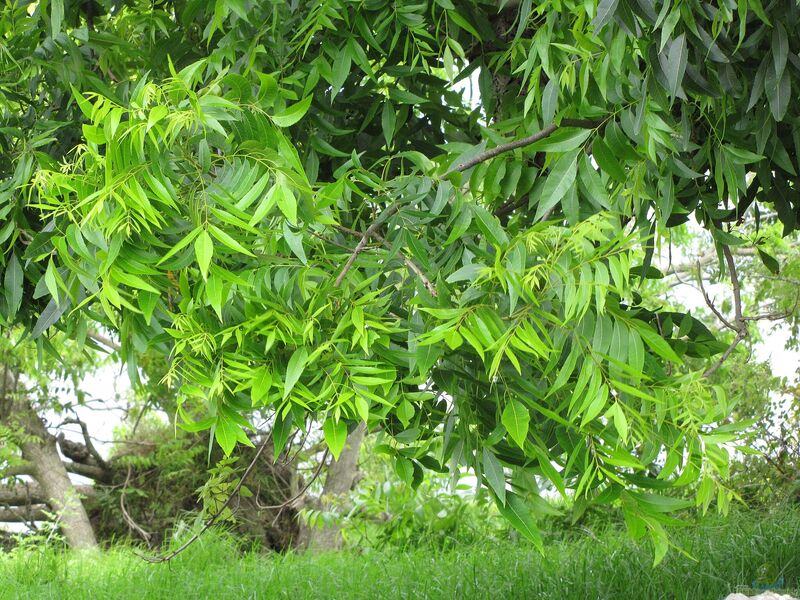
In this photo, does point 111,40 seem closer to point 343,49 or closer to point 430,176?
point 343,49

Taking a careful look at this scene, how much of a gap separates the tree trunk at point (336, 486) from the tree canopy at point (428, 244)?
12.9 feet

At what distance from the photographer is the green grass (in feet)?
10.9

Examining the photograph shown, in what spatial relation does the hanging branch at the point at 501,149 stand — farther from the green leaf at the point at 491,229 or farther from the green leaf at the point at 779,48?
the green leaf at the point at 779,48

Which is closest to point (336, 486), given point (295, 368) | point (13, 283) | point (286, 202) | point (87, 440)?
point (87, 440)

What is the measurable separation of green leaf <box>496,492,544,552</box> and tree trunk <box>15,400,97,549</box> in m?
5.32

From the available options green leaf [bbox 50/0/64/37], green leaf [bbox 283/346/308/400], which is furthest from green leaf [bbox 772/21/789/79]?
green leaf [bbox 50/0/64/37]

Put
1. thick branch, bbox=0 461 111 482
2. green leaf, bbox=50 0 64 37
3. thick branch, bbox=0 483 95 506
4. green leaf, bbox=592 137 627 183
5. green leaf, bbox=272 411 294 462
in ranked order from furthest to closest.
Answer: thick branch, bbox=0 461 111 482 < thick branch, bbox=0 483 95 506 < green leaf, bbox=50 0 64 37 < green leaf, bbox=592 137 627 183 < green leaf, bbox=272 411 294 462

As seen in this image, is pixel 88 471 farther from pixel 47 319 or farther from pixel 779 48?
pixel 779 48

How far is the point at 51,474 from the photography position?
6801 millimetres

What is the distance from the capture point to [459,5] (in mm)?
Result: 2748

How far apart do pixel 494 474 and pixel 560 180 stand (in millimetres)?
605

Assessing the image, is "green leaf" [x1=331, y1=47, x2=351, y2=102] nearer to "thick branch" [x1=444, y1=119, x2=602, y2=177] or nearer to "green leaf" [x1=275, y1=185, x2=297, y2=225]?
"thick branch" [x1=444, y1=119, x2=602, y2=177]

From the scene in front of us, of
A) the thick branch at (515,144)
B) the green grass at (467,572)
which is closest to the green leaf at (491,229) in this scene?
the thick branch at (515,144)

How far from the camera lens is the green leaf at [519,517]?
166 cm
